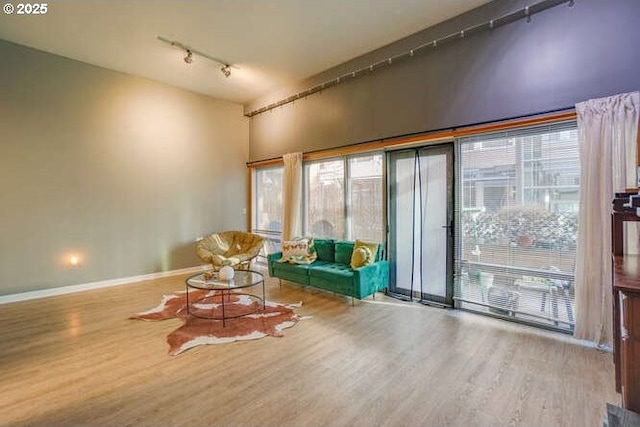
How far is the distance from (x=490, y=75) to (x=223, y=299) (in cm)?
413

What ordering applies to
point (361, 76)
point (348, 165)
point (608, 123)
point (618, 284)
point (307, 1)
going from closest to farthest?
1. point (618, 284)
2. point (608, 123)
3. point (307, 1)
4. point (361, 76)
5. point (348, 165)

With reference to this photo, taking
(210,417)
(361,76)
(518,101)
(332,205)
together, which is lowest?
(210,417)

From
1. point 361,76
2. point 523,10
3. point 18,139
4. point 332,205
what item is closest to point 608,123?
point 523,10

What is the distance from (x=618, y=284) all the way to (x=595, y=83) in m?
2.71

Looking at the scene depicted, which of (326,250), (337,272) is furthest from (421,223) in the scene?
(326,250)

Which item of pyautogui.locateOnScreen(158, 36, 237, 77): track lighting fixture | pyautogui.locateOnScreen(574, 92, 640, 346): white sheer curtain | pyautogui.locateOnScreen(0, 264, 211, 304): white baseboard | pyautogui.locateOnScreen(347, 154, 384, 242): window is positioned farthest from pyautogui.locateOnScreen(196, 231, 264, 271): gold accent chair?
pyautogui.locateOnScreen(574, 92, 640, 346): white sheer curtain

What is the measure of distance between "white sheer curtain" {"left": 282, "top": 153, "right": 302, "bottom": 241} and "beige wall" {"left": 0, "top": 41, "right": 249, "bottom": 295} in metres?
1.60

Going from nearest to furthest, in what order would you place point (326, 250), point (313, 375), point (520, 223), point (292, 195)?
point (313, 375) < point (520, 223) < point (326, 250) < point (292, 195)

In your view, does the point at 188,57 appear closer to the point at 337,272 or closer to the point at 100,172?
the point at 100,172

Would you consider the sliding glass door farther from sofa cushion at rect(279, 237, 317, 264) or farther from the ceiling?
the ceiling

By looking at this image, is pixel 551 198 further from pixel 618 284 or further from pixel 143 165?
pixel 143 165

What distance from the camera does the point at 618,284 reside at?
3.96 feet

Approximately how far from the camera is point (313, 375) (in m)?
2.45

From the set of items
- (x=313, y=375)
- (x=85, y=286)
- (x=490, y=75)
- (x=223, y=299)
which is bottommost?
(x=313, y=375)
